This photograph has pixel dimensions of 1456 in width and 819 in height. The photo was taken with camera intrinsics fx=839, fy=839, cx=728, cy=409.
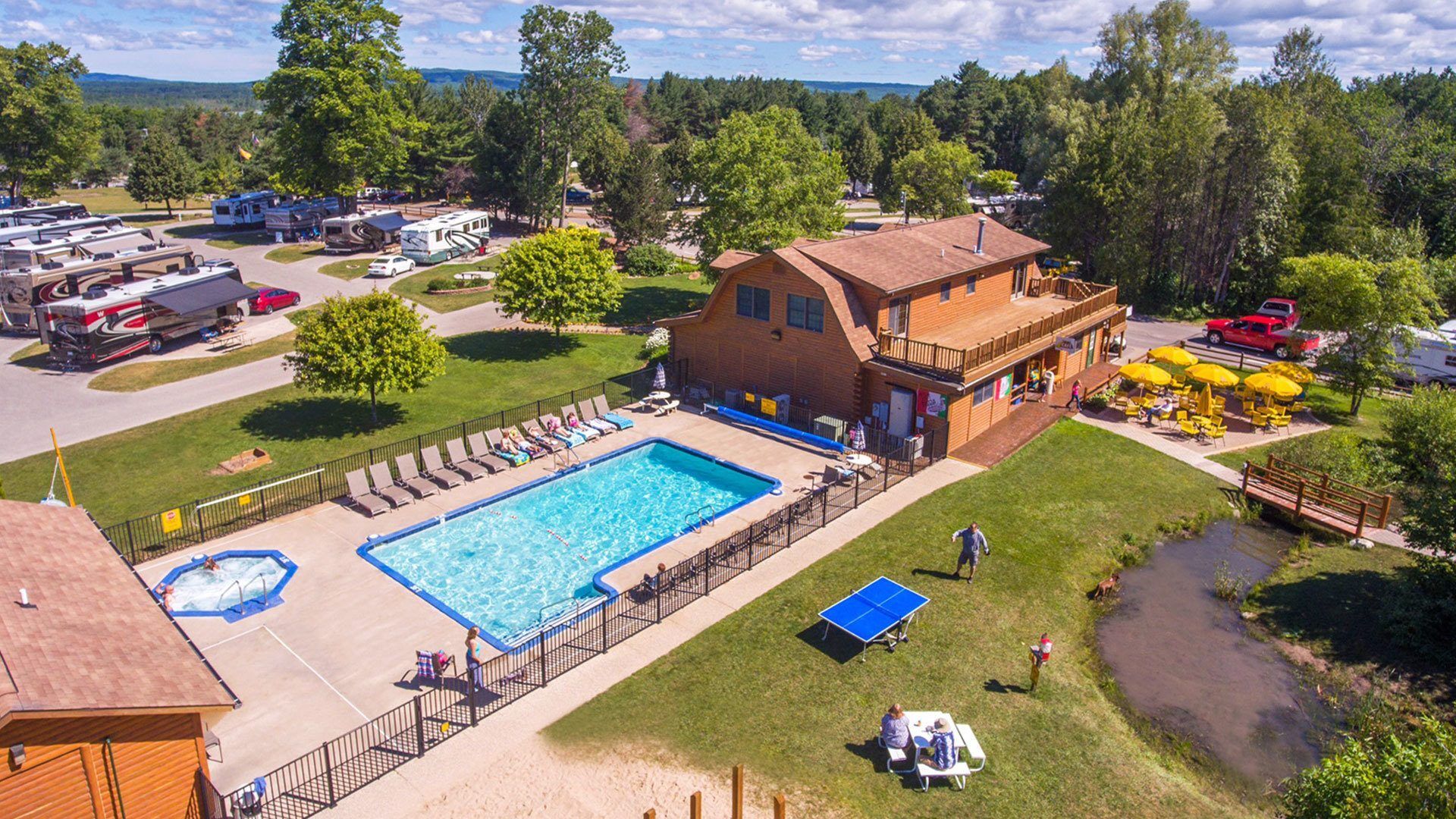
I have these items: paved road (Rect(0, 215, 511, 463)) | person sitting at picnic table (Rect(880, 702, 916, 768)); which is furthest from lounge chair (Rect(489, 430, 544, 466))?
person sitting at picnic table (Rect(880, 702, 916, 768))

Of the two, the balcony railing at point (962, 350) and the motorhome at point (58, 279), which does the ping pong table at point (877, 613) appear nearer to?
the balcony railing at point (962, 350)

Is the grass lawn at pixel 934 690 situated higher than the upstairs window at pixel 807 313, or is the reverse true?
the upstairs window at pixel 807 313

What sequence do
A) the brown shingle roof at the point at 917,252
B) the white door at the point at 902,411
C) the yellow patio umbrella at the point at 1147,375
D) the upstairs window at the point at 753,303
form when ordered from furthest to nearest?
the yellow patio umbrella at the point at 1147,375 → the upstairs window at the point at 753,303 → the brown shingle roof at the point at 917,252 → the white door at the point at 902,411

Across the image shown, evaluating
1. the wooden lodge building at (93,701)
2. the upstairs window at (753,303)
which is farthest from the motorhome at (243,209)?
the wooden lodge building at (93,701)

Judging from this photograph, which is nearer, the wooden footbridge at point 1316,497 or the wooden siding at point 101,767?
the wooden siding at point 101,767

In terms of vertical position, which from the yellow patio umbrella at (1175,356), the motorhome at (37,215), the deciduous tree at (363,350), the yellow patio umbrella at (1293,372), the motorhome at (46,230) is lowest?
the yellow patio umbrella at (1293,372)

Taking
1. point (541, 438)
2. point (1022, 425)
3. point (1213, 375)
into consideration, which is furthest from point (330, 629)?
point (1213, 375)

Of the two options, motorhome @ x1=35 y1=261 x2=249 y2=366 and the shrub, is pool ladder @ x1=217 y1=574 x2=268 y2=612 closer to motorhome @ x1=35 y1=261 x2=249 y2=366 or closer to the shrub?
motorhome @ x1=35 y1=261 x2=249 y2=366

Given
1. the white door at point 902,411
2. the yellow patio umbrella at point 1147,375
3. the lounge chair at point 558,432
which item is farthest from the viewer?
the yellow patio umbrella at point 1147,375
